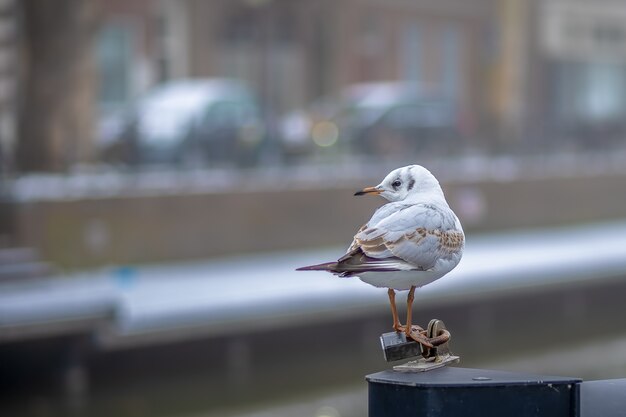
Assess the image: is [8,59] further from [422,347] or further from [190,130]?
[422,347]

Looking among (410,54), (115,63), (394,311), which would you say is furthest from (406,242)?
Answer: (410,54)

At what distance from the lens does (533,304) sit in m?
20.0

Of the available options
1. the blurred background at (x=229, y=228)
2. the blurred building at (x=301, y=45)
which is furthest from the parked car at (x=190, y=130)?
the blurred building at (x=301, y=45)

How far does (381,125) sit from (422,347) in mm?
22481

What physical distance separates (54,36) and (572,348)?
32.6 ft

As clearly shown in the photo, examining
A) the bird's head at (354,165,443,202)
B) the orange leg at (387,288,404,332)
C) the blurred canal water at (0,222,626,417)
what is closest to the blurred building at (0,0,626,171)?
the blurred canal water at (0,222,626,417)

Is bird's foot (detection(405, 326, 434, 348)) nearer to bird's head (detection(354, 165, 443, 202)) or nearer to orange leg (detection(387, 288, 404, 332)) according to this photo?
orange leg (detection(387, 288, 404, 332))

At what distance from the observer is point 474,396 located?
9.33 feet

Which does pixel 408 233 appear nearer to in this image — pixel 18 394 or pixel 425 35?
pixel 18 394

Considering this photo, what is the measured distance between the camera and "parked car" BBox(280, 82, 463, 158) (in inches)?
972

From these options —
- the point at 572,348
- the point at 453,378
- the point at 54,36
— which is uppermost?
the point at 54,36

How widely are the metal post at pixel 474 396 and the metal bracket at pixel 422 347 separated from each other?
16 centimetres

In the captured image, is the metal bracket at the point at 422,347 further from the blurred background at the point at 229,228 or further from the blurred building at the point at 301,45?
the blurred building at the point at 301,45

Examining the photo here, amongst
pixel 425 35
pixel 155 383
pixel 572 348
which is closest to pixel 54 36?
pixel 155 383
